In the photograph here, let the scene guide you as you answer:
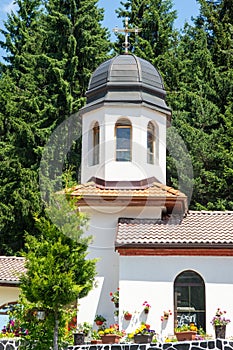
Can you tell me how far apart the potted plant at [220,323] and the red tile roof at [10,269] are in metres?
9.16

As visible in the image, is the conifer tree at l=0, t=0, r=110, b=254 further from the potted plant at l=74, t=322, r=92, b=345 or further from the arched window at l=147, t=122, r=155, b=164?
the potted plant at l=74, t=322, r=92, b=345

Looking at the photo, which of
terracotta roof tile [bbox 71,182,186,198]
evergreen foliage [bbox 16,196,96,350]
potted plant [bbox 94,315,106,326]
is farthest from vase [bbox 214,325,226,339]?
terracotta roof tile [bbox 71,182,186,198]

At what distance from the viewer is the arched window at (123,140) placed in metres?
20.2

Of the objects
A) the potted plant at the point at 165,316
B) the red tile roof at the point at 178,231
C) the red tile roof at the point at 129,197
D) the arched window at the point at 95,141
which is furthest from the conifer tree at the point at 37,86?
the potted plant at the point at 165,316

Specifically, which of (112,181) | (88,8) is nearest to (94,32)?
(88,8)

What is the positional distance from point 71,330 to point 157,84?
A: 8990mm

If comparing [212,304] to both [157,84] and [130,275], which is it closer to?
[130,275]

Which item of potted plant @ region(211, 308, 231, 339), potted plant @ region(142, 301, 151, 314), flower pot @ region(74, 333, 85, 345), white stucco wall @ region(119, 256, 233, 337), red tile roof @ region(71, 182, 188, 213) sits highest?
red tile roof @ region(71, 182, 188, 213)

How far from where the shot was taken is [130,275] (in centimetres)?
1709

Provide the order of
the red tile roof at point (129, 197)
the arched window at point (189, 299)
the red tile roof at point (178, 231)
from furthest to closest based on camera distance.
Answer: the red tile roof at point (129, 197) → the red tile roof at point (178, 231) → the arched window at point (189, 299)

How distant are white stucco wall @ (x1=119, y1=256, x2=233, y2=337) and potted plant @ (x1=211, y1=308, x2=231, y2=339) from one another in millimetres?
190

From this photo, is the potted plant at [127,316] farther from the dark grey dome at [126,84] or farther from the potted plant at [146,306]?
the dark grey dome at [126,84]

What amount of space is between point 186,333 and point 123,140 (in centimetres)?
714

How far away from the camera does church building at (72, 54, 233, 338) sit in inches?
667
